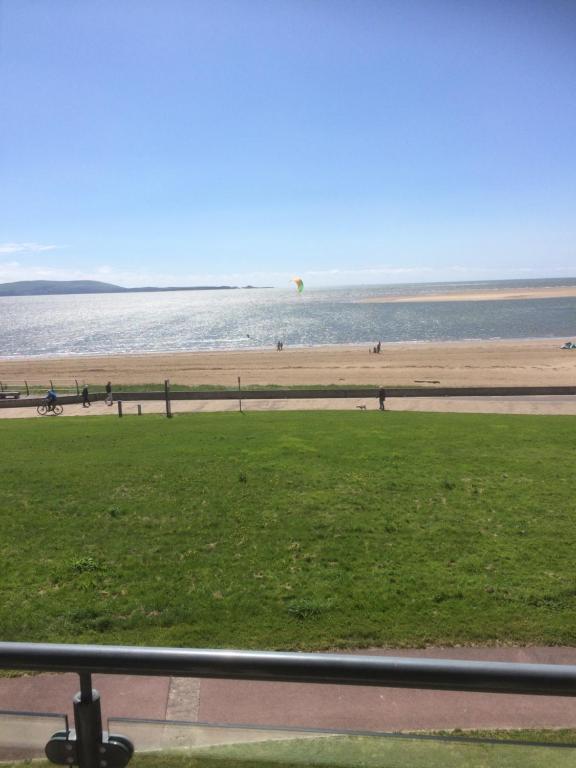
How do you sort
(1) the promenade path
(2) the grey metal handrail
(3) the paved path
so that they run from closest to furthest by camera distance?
(2) the grey metal handrail, (3) the paved path, (1) the promenade path

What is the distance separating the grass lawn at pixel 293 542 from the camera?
6.45m

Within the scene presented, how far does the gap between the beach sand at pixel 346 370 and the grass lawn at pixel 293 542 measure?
13335 mm

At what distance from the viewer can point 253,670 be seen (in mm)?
1791

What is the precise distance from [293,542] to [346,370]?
139 feet

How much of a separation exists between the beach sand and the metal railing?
2479cm

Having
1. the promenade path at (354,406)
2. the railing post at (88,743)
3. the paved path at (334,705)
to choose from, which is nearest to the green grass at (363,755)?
the railing post at (88,743)

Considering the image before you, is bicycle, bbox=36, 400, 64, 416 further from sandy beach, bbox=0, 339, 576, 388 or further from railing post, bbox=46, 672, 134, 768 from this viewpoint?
railing post, bbox=46, 672, 134, 768

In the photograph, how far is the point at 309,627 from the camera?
6.34 m

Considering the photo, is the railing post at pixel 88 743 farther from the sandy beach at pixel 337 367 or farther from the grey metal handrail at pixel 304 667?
the sandy beach at pixel 337 367

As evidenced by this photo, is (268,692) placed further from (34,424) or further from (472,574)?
(34,424)

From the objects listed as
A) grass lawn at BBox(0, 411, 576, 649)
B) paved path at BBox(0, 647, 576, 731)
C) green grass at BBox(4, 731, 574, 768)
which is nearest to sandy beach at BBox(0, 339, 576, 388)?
grass lawn at BBox(0, 411, 576, 649)

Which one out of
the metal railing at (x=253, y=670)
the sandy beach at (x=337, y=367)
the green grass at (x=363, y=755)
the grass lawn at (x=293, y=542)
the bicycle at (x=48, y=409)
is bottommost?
the sandy beach at (x=337, y=367)

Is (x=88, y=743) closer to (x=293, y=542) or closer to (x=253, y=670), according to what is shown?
(x=253, y=670)

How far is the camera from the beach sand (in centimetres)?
2827
